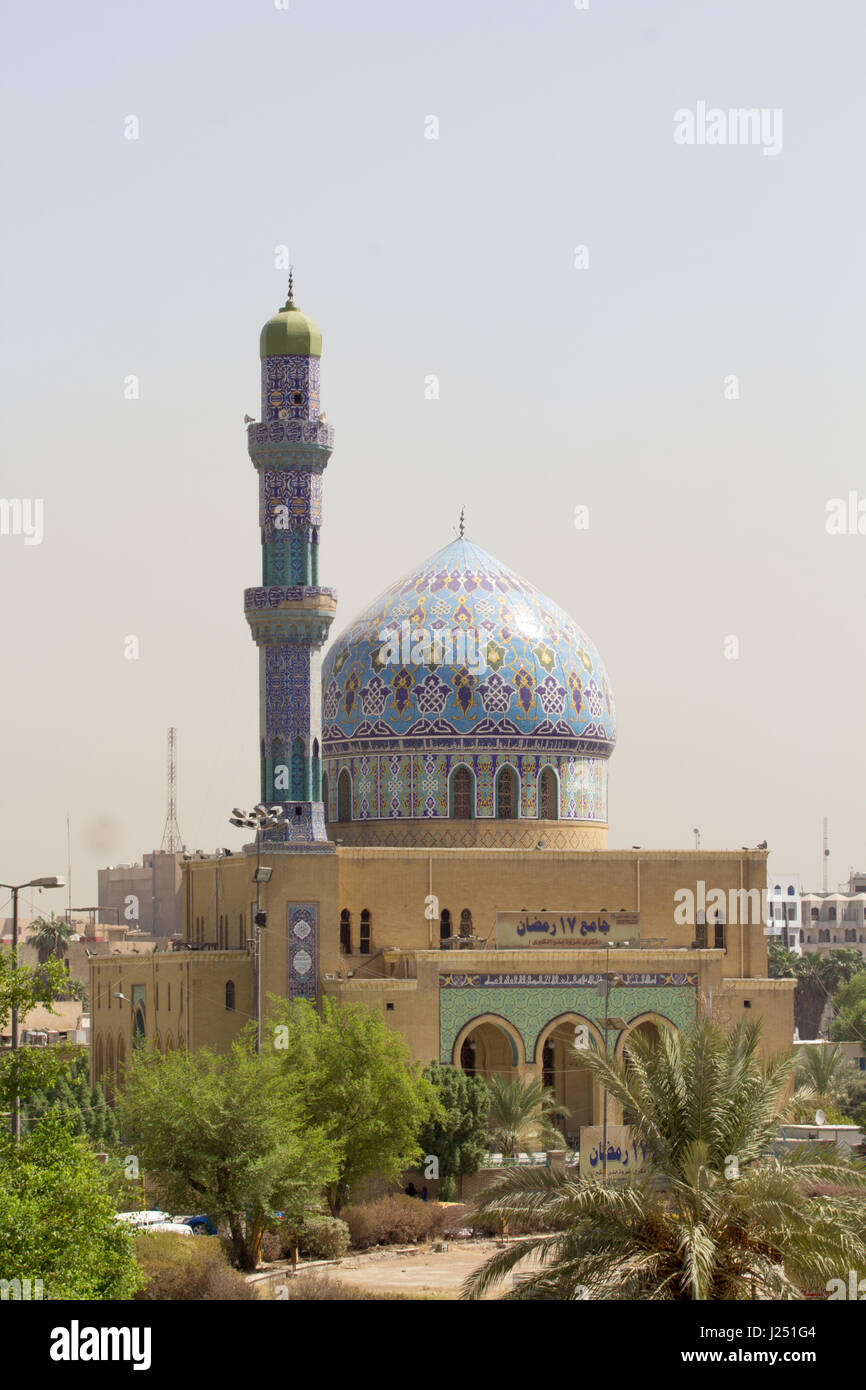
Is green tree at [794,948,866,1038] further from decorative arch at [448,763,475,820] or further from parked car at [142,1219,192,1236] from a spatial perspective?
parked car at [142,1219,192,1236]

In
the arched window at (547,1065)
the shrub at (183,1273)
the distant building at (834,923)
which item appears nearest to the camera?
the shrub at (183,1273)

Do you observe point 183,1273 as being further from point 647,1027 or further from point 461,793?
point 461,793

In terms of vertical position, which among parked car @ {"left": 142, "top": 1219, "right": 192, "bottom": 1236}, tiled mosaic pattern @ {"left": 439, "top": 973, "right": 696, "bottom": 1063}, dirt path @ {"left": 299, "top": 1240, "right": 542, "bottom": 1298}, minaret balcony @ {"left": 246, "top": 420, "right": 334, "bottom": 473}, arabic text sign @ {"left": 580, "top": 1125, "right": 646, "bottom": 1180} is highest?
minaret balcony @ {"left": 246, "top": 420, "right": 334, "bottom": 473}

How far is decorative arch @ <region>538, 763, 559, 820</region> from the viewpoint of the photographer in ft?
144

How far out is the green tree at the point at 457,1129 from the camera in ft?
116

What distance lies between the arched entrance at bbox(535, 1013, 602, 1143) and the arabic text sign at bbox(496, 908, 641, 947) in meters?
1.66

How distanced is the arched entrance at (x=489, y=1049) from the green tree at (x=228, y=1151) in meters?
10.7

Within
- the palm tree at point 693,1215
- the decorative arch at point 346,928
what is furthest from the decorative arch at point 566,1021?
the palm tree at point 693,1215

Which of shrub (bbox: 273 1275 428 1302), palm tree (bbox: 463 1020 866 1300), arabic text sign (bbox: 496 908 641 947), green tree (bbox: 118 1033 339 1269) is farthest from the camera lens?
arabic text sign (bbox: 496 908 641 947)

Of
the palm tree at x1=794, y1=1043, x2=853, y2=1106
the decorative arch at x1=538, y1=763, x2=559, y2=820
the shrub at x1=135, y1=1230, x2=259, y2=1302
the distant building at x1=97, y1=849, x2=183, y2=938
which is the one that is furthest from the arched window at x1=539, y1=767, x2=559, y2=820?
the distant building at x1=97, y1=849, x2=183, y2=938

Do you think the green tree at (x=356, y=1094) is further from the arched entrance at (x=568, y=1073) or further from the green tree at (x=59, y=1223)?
the green tree at (x=59, y=1223)

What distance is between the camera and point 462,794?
43469 mm

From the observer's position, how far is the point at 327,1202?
32156mm
